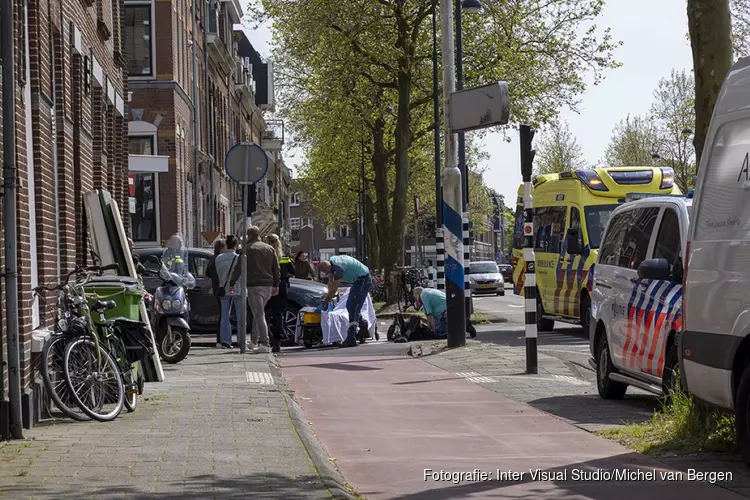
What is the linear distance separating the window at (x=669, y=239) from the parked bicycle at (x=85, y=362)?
455 centimetres

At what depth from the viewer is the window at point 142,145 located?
3803cm

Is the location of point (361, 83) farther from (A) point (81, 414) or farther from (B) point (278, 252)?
(A) point (81, 414)

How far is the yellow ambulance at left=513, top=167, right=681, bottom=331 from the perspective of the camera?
22109 mm

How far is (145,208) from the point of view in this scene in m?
37.4

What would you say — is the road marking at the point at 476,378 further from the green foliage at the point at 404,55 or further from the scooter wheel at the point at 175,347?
the green foliage at the point at 404,55

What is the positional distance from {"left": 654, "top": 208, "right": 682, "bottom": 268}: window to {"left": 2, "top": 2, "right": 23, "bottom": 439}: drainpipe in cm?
513

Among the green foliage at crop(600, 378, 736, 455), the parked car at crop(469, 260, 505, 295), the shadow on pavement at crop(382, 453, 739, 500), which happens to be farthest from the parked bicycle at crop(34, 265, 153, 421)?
the parked car at crop(469, 260, 505, 295)

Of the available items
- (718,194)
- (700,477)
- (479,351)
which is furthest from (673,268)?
(479,351)

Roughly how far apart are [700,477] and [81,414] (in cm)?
490

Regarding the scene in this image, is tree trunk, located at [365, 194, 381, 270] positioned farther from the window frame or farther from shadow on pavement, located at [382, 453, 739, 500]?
shadow on pavement, located at [382, 453, 739, 500]

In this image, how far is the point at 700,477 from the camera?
7559mm

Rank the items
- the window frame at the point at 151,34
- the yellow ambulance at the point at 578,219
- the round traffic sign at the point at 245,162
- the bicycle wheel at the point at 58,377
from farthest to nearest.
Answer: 1. the window frame at the point at 151,34
2. the yellow ambulance at the point at 578,219
3. the round traffic sign at the point at 245,162
4. the bicycle wheel at the point at 58,377

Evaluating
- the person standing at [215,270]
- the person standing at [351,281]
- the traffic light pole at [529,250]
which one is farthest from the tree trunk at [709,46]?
the person standing at [215,270]

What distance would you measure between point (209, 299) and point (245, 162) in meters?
4.73
